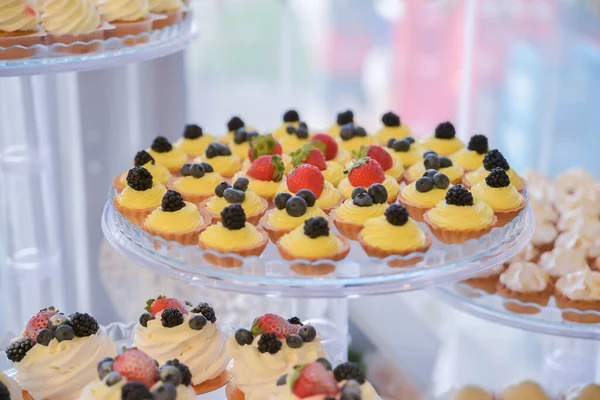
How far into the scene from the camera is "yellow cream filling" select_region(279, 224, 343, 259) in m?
1.81

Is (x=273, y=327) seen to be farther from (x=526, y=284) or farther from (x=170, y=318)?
(x=526, y=284)

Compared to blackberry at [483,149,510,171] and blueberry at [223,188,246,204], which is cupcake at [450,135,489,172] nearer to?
blackberry at [483,149,510,171]

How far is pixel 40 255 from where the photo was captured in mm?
2777

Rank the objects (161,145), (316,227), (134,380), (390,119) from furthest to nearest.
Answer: (390,119) < (161,145) < (316,227) < (134,380)

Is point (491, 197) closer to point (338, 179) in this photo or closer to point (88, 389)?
point (338, 179)

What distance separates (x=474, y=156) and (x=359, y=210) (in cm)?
61

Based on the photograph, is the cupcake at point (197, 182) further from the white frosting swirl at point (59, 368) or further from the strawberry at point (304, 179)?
the white frosting swirl at point (59, 368)

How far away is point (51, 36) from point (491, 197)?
1230 millimetres

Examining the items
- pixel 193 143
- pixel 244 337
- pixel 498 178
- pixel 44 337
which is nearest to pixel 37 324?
pixel 44 337

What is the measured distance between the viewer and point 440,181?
216 cm

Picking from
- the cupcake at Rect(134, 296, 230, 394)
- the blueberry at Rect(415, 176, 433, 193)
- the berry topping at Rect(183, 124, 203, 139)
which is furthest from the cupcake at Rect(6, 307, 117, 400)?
the blueberry at Rect(415, 176, 433, 193)

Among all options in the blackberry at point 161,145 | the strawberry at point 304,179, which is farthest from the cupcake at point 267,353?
the blackberry at point 161,145

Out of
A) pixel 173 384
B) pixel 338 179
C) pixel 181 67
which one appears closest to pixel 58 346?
A: pixel 173 384

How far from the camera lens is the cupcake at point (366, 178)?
219cm
